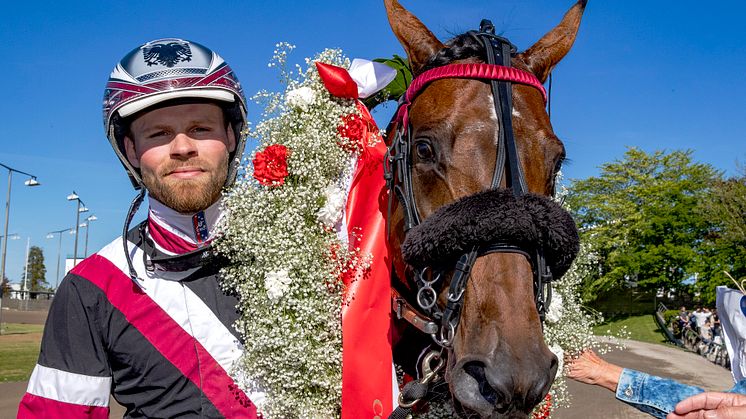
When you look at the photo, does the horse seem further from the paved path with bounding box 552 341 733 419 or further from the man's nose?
the paved path with bounding box 552 341 733 419

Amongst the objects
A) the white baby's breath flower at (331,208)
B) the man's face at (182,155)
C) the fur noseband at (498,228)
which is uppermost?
the man's face at (182,155)

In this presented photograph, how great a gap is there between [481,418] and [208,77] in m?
2.23

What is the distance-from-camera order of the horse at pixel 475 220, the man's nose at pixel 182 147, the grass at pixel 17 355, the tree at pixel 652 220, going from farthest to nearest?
1. the tree at pixel 652 220
2. the grass at pixel 17 355
3. the man's nose at pixel 182 147
4. the horse at pixel 475 220

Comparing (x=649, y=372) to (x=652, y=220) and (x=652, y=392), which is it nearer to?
(x=652, y=392)

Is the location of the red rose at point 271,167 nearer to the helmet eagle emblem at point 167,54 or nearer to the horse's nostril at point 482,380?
the helmet eagle emblem at point 167,54

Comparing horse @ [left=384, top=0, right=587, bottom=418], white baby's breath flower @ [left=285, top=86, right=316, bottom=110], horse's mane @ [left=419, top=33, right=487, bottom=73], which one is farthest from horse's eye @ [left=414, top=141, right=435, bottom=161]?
white baby's breath flower @ [left=285, top=86, right=316, bottom=110]

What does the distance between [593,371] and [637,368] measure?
46.3 feet

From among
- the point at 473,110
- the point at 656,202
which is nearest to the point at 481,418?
the point at 473,110

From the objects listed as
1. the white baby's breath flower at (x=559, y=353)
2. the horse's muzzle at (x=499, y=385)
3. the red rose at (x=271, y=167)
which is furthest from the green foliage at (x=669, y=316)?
the horse's muzzle at (x=499, y=385)

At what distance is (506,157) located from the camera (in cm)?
242

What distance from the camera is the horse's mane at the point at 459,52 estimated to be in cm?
280

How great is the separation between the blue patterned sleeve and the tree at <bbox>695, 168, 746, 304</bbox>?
2690cm

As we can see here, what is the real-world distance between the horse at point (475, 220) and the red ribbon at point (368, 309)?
0.10 metres

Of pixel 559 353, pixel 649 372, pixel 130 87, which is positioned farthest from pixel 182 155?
pixel 649 372
